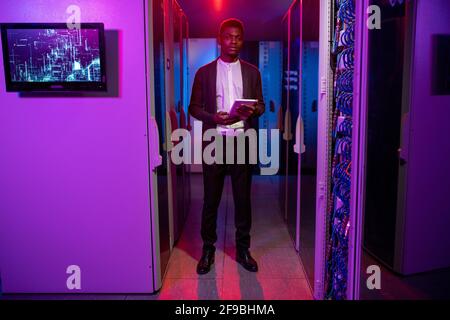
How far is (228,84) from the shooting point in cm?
297

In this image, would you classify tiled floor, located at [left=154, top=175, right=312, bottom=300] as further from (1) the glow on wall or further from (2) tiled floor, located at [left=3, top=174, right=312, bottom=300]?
(1) the glow on wall

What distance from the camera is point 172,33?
3.48m

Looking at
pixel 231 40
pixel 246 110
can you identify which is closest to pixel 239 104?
pixel 246 110

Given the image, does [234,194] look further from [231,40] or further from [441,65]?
[441,65]

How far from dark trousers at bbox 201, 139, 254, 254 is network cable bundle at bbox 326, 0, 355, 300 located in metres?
0.76

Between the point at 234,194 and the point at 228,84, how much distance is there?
80 cm

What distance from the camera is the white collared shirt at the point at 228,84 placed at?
2969 millimetres

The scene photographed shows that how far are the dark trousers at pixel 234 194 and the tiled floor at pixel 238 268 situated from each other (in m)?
0.24

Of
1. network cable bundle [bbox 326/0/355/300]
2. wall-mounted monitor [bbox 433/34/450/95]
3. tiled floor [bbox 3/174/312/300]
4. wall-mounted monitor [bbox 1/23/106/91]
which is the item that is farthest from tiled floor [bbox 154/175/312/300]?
wall-mounted monitor [bbox 433/34/450/95]

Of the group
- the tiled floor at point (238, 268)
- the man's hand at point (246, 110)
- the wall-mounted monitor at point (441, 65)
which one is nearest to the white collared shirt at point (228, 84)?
the man's hand at point (246, 110)
